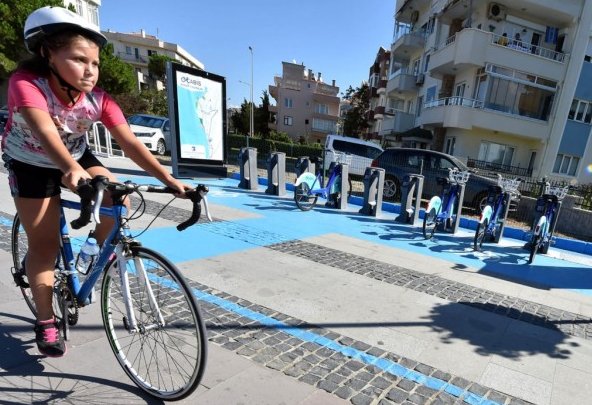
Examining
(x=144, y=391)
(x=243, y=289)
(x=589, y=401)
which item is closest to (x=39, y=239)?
(x=144, y=391)

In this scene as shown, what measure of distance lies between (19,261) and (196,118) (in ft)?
25.7

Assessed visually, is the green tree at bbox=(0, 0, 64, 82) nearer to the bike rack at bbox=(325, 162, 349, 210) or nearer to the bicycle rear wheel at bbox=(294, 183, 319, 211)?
the bicycle rear wheel at bbox=(294, 183, 319, 211)

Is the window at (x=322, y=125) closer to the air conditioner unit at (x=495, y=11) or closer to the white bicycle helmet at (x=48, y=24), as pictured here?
the air conditioner unit at (x=495, y=11)

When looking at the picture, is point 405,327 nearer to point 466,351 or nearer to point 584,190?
point 466,351

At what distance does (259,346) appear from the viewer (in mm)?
2830

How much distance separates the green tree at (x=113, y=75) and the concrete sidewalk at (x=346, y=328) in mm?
30751

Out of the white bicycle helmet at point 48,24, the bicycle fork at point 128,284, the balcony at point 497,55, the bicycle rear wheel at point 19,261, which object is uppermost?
the balcony at point 497,55

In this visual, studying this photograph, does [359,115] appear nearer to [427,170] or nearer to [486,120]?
[486,120]

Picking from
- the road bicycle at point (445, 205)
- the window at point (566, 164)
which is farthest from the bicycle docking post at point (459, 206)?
the window at point (566, 164)

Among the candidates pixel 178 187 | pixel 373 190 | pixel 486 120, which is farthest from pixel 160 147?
pixel 486 120

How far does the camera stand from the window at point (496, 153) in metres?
20.8

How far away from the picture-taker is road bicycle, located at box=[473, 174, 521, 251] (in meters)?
6.97

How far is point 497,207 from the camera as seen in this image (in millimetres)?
7281

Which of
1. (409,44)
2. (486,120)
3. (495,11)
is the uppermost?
(495,11)
